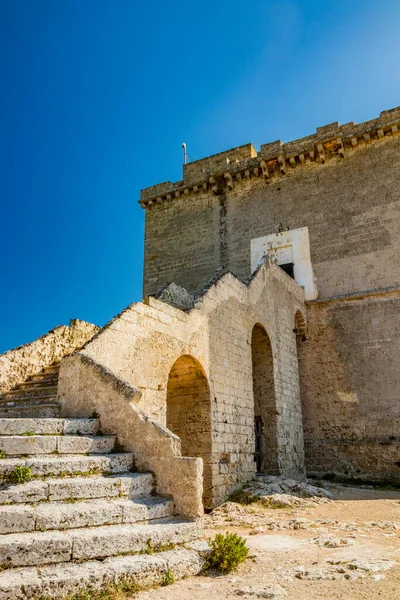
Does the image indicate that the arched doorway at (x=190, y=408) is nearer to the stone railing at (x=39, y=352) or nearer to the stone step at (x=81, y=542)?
the stone railing at (x=39, y=352)

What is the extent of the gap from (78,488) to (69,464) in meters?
0.27

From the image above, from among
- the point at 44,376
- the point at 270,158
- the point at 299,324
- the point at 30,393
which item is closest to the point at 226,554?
the point at 30,393

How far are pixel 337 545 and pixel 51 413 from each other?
3.44 meters

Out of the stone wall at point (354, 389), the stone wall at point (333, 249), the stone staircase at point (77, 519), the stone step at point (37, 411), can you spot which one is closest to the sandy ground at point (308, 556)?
the stone staircase at point (77, 519)

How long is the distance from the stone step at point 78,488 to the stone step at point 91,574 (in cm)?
56

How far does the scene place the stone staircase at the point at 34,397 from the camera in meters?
5.06

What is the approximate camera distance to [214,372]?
8.23 m

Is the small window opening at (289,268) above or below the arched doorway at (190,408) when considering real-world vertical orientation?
above

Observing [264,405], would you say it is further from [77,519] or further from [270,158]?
[270,158]

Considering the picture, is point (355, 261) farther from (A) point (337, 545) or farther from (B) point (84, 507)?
(B) point (84, 507)

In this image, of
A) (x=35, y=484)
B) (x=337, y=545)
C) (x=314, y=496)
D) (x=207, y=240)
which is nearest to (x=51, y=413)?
(x=35, y=484)

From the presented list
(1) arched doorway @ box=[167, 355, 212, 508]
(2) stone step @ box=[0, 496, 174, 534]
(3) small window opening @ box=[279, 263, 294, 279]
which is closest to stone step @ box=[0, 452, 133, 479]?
(2) stone step @ box=[0, 496, 174, 534]

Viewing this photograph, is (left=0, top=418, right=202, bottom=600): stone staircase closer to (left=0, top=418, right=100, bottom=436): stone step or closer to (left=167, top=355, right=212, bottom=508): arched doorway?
(left=0, top=418, right=100, bottom=436): stone step

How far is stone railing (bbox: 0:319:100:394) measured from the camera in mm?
6852
